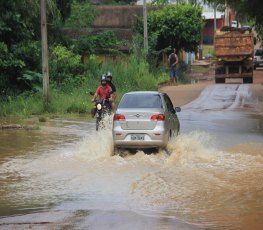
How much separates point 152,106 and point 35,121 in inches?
352

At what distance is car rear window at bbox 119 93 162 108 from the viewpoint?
16.5m

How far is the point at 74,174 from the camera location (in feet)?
46.5

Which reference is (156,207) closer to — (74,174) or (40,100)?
(74,174)

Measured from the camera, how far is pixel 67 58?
38.5 meters

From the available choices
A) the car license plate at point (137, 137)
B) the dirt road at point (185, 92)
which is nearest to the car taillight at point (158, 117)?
the car license plate at point (137, 137)

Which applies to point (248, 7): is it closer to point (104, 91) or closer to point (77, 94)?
point (77, 94)

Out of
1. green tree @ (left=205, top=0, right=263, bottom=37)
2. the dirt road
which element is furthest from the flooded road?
the dirt road

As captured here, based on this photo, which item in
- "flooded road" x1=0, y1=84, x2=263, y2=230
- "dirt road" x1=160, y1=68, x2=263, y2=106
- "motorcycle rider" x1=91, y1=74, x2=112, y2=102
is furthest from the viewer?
"dirt road" x1=160, y1=68, x2=263, y2=106

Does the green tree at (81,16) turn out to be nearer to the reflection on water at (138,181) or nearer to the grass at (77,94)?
the grass at (77,94)

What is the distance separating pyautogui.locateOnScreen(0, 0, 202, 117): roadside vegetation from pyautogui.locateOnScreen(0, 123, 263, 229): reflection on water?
892 cm

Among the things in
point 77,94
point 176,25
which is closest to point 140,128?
point 77,94

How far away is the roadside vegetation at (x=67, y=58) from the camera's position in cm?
2820

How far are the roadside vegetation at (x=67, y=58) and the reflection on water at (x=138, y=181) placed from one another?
892 cm

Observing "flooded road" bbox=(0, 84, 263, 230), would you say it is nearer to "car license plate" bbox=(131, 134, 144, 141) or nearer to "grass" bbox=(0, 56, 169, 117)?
"car license plate" bbox=(131, 134, 144, 141)
